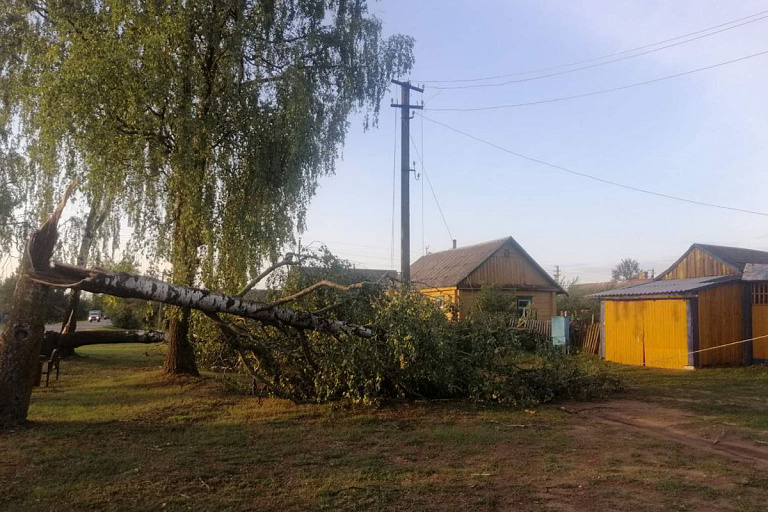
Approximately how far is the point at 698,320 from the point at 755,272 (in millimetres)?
2412

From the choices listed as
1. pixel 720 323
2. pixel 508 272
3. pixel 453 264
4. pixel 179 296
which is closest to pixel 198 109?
pixel 179 296

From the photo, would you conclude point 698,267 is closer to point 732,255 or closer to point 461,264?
point 732,255

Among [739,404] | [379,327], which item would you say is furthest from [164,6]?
[739,404]

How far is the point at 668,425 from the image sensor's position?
832 centimetres

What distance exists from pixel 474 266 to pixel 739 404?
16801 mm

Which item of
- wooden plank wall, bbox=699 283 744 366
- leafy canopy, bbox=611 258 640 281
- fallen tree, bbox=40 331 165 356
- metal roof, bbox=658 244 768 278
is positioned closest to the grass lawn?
fallen tree, bbox=40 331 165 356

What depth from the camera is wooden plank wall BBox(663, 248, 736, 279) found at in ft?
59.3

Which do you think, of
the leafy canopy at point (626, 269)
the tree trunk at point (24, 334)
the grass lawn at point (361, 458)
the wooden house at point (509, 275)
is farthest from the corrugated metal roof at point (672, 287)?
the leafy canopy at point (626, 269)

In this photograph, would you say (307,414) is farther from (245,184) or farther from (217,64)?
(217,64)

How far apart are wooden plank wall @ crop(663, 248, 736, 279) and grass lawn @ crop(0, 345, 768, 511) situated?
8940 millimetres

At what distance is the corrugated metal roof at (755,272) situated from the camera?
16031mm

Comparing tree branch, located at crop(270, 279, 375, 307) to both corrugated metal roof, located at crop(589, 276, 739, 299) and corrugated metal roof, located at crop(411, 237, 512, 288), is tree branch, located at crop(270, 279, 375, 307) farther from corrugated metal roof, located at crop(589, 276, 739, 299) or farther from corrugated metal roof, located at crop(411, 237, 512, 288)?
corrugated metal roof, located at crop(411, 237, 512, 288)

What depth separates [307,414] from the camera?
8812 millimetres

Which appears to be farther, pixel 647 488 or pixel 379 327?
pixel 379 327
